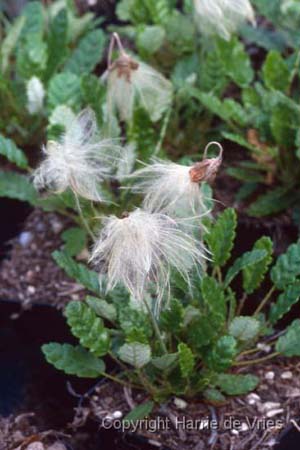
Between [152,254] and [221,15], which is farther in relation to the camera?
[221,15]

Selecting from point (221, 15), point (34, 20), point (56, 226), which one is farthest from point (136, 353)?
point (34, 20)

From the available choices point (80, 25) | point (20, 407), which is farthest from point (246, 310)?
point (80, 25)

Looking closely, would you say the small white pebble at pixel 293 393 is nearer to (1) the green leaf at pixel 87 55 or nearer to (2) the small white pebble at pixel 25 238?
(2) the small white pebble at pixel 25 238

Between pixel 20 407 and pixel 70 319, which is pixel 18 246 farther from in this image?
pixel 70 319

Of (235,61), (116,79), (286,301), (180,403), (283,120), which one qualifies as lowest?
(180,403)

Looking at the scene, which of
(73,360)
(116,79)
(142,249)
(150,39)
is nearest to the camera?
(142,249)

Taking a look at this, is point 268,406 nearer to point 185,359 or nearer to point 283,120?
point 185,359
